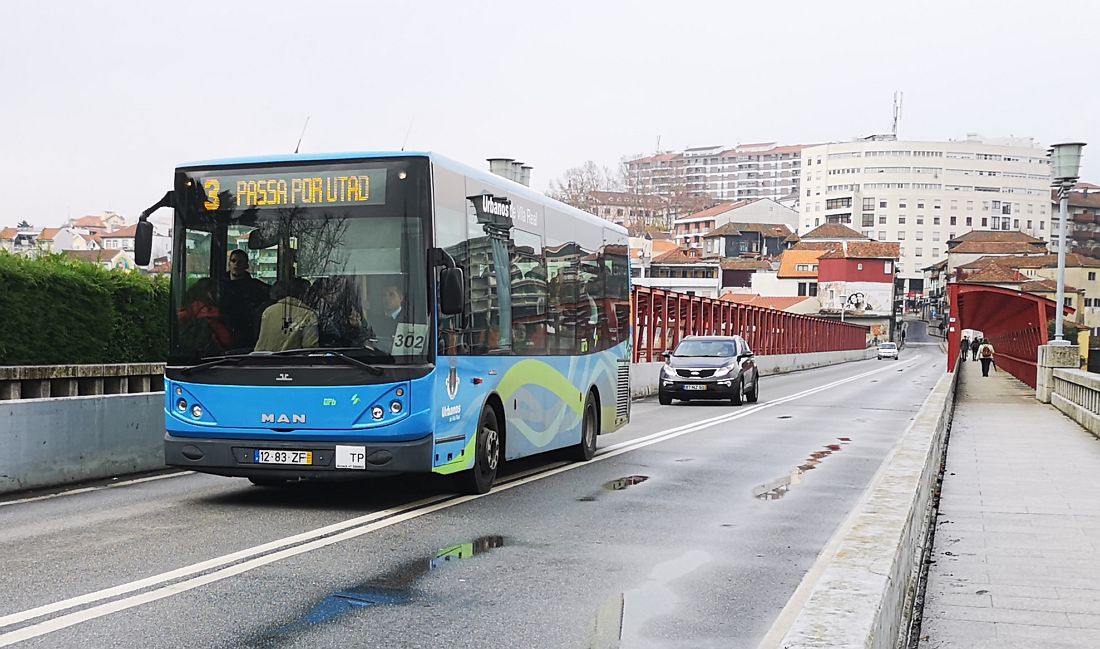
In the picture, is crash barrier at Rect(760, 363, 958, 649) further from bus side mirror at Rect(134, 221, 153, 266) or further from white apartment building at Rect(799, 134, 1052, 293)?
white apartment building at Rect(799, 134, 1052, 293)

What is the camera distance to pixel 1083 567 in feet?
28.6

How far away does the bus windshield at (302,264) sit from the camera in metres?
9.80

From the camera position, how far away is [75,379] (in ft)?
64.8

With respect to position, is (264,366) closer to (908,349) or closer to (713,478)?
(713,478)

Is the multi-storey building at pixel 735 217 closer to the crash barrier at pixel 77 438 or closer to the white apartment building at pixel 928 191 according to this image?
the white apartment building at pixel 928 191

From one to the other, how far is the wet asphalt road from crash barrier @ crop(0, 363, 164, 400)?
7.59 m

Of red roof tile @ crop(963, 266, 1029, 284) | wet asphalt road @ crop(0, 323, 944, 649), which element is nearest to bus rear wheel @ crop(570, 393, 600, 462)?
wet asphalt road @ crop(0, 323, 944, 649)

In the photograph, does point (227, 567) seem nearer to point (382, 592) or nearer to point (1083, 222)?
point (382, 592)

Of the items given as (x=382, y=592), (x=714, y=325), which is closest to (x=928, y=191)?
(x=714, y=325)

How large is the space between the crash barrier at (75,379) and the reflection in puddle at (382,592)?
11.8 m

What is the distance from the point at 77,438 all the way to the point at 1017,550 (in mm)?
8383

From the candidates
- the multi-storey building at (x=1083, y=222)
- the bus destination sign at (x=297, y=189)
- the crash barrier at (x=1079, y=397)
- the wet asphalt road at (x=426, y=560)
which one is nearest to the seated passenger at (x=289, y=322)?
the bus destination sign at (x=297, y=189)

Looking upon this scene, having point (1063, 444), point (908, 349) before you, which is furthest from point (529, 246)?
point (908, 349)

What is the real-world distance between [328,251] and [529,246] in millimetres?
3151
